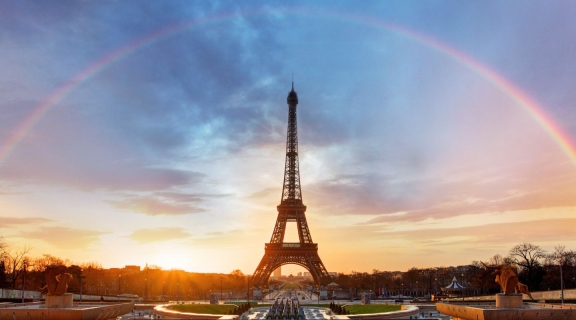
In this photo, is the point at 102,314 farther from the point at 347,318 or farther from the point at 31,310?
the point at 347,318

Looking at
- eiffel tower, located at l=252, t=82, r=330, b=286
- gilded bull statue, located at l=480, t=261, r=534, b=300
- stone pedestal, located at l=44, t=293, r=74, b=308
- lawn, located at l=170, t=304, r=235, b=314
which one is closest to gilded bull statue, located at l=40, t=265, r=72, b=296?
stone pedestal, located at l=44, t=293, r=74, b=308

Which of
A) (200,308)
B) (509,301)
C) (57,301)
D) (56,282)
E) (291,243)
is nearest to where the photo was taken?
(509,301)

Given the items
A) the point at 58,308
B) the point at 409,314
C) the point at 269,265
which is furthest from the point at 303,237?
the point at 58,308

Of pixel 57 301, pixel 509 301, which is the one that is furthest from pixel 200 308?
pixel 509 301

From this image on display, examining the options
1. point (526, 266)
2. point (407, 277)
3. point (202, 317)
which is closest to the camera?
point (202, 317)

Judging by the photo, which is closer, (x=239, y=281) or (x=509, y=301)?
(x=509, y=301)

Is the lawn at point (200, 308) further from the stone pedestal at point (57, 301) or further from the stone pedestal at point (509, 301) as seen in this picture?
the stone pedestal at point (509, 301)

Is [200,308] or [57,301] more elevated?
[57,301]

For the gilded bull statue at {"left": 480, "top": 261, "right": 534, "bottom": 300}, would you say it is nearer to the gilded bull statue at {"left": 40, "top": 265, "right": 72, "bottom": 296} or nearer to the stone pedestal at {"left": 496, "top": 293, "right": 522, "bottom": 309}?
the stone pedestal at {"left": 496, "top": 293, "right": 522, "bottom": 309}

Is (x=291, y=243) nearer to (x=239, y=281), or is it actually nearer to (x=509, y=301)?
(x=239, y=281)
